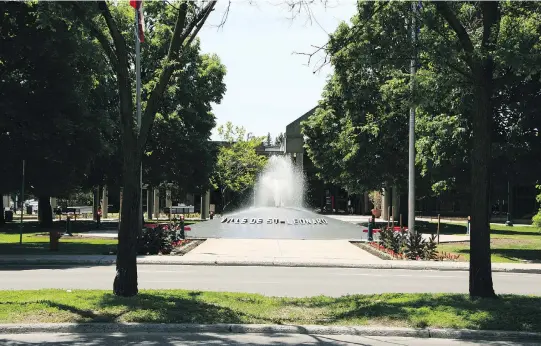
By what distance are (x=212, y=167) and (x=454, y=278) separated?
94.5ft

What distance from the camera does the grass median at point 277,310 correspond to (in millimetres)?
8305

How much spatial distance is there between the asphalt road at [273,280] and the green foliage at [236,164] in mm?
42352

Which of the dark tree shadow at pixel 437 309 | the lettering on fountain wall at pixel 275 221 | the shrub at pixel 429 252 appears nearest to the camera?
the dark tree shadow at pixel 437 309

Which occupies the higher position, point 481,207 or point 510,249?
point 481,207

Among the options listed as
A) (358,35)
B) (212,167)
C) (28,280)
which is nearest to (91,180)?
(212,167)

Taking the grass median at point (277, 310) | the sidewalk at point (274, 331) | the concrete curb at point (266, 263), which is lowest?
the concrete curb at point (266, 263)

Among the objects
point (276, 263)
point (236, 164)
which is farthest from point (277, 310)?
point (236, 164)

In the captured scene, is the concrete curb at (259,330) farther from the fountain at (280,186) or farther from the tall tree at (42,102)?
the fountain at (280,186)

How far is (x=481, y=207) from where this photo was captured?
31.9 feet

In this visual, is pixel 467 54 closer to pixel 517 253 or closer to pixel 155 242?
pixel 155 242

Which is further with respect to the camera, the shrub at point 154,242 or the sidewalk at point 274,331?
the shrub at point 154,242

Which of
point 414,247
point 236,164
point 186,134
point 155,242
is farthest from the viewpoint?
point 236,164

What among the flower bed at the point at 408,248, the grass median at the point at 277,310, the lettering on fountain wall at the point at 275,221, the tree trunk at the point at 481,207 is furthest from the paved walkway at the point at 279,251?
the tree trunk at the point at 481,207

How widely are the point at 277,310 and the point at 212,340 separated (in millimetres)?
1839
